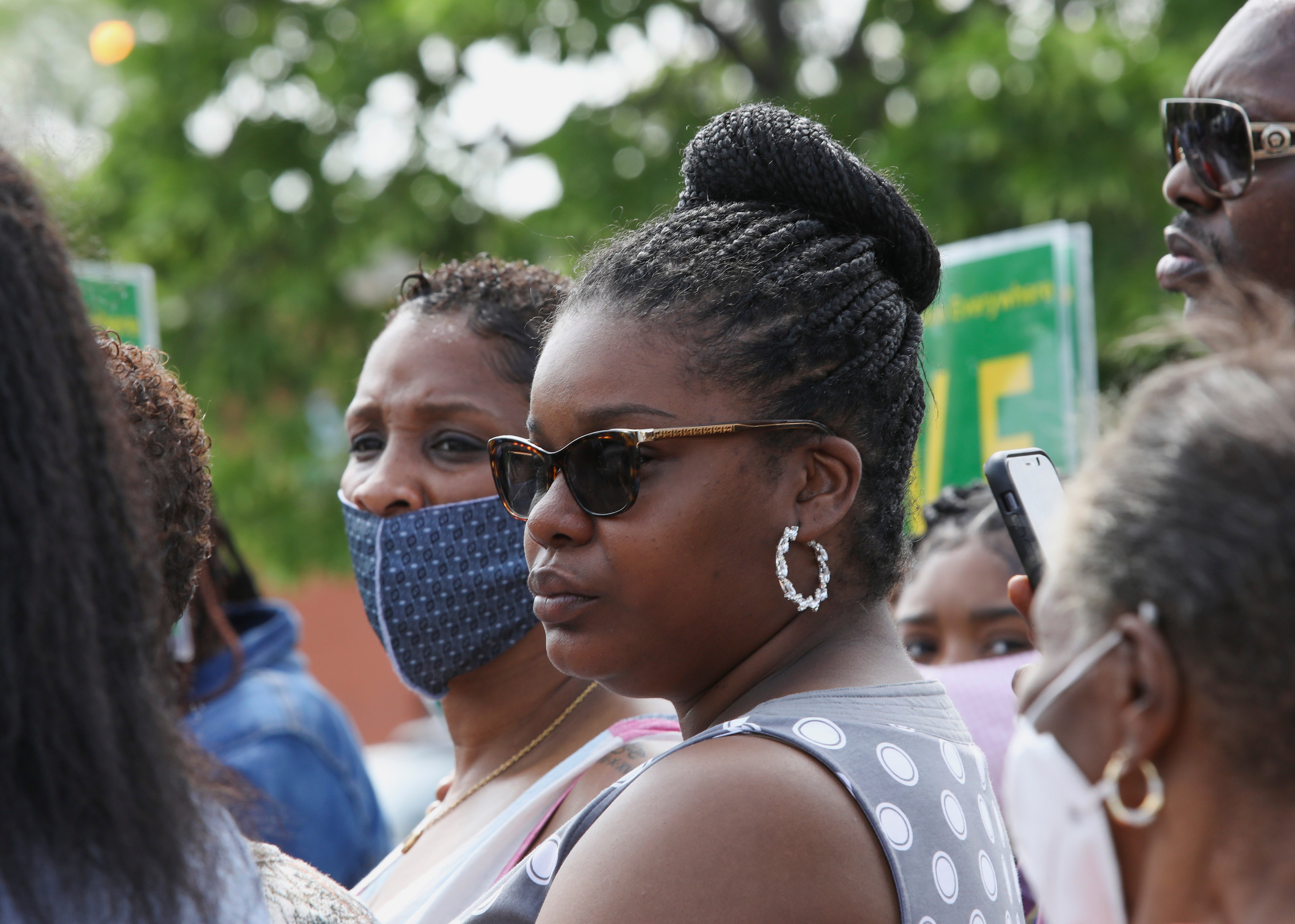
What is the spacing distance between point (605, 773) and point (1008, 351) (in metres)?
2.53

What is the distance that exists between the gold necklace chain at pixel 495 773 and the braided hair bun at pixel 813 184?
0.97 m

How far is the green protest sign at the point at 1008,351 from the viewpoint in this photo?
14.0 ft

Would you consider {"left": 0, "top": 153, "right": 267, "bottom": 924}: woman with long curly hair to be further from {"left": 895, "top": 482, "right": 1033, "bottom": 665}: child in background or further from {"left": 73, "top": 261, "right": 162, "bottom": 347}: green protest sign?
{"left": 73, "top": 261, "right": 162, "bottom": 347}: green protest sign

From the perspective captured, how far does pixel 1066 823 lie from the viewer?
122 centimetres

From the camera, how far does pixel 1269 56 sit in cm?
219

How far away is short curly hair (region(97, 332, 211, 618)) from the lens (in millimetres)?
1910

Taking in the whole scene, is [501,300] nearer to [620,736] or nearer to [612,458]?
[620,736]

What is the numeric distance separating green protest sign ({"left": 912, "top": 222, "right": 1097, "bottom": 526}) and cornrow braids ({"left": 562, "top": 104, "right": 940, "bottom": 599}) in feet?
7.03

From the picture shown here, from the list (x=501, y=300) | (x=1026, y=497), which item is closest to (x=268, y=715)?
(x=501, y=300)

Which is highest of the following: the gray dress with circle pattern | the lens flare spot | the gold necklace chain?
the lens flare spot

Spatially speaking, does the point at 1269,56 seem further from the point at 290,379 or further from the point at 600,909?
the point at 290,379

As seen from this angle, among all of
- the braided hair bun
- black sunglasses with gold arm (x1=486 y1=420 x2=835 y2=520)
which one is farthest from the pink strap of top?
the braided hair bun

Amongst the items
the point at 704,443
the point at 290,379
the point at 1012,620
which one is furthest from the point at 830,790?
the point at 290,379

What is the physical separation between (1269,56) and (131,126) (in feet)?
25.4
